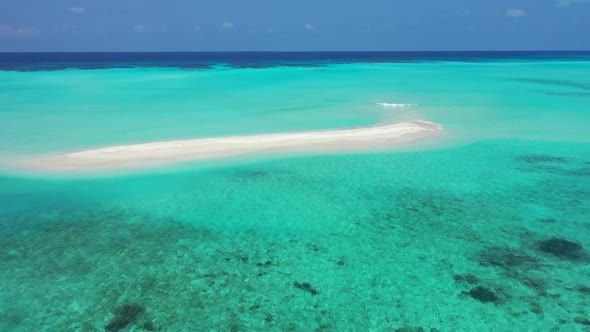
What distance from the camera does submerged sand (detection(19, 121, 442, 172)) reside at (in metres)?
10.7

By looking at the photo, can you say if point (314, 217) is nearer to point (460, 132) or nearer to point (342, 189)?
point (342, 189)

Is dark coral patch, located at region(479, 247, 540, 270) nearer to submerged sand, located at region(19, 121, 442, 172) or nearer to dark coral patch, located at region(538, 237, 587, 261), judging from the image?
Result: dark coral patch, located at region(538, 237, 587, 261)

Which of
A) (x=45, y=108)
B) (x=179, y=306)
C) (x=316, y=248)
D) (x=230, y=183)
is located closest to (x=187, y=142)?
(x=230, y=183)

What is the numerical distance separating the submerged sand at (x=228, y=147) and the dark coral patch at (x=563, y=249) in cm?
638

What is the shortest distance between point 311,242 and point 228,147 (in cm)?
630

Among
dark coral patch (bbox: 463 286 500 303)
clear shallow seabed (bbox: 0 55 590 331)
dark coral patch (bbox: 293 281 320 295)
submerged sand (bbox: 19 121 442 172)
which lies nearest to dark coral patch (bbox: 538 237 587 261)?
clear shallow seabed (bbox: 0 55 590 331)

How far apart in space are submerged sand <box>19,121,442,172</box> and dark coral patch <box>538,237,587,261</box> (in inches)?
251

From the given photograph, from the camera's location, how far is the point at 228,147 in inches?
488

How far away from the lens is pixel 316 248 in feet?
21.4

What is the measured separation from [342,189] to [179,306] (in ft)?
15.3

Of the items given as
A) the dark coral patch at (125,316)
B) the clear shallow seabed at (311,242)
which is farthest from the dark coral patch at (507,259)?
the dark coral patch at (125,316)

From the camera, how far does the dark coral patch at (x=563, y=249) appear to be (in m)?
6.11

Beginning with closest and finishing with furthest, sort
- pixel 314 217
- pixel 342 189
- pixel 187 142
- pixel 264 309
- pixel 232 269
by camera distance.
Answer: pixel 264 309 → pixel 232 269 → pixel 314 217 → pixel 342 189 → pixel 187 142

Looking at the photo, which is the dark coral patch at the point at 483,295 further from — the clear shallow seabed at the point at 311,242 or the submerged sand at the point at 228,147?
the submerged sand at the point at 228,147
